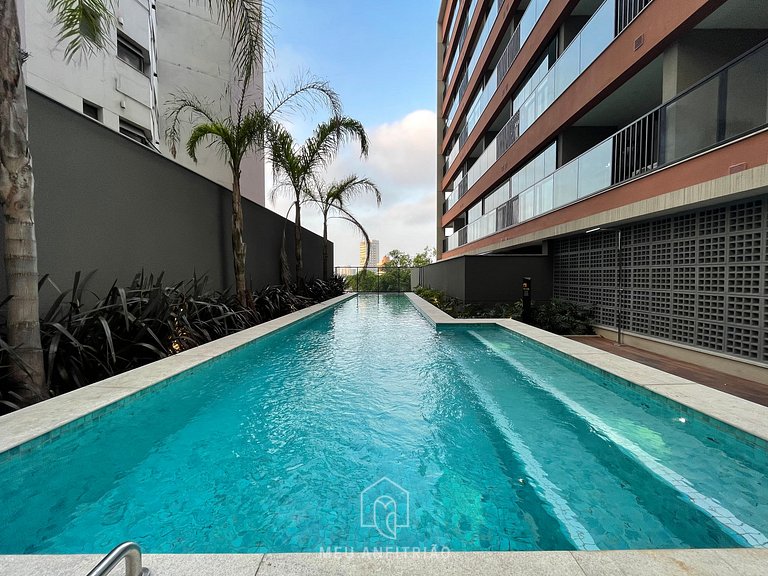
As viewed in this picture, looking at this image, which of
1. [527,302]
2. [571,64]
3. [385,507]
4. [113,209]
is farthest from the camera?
[527,302]

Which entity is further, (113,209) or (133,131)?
(133,131)

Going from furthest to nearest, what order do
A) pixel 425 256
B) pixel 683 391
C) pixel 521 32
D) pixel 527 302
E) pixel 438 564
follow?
pixel 425 256
pixel 521 32
pixel 527 302
pixel 683 391
pixel 438 564

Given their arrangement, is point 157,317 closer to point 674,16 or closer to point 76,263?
point 76,263

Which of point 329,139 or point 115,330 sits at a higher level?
point 329,139

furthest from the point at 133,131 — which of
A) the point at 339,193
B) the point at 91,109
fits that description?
the point at 339,193

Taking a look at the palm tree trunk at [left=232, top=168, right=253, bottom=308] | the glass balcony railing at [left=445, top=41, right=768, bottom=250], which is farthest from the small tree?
the palm tree trunk at [left=232, top=168, right=253, bottom=308]

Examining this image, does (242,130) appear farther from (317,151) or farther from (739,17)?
(739,17)

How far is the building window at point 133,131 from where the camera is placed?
1195 cm

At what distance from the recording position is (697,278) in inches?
224

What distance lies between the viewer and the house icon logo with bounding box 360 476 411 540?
1879 millimetres

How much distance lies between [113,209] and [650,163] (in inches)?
325

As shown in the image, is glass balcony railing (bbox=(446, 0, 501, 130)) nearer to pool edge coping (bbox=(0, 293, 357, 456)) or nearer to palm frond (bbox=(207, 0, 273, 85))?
palm frond (bbox=(207, 0, 273, 85))

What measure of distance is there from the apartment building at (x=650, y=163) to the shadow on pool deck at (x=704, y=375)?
28 centimetres

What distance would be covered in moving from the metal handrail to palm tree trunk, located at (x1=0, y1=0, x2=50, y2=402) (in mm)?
2754
